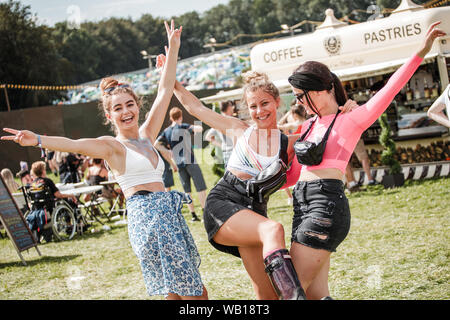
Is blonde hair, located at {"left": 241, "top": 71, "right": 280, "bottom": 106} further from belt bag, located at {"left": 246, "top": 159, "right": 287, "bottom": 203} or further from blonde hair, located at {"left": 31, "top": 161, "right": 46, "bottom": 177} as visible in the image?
blonde hair, located at {"left": 31, "top": 161, "right": 46, "bottom": 177}

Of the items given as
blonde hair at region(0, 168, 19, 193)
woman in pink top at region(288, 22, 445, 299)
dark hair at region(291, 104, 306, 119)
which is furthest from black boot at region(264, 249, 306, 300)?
blonde hair at region(0, 168, 19, 193)

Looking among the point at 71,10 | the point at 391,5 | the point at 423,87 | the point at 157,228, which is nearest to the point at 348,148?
the point at 157,228

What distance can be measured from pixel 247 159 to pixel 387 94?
835 mm

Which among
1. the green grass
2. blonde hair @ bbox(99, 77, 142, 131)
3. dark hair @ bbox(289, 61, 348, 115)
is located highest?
blonde hair @ bbox(99, 77, 142, 131)

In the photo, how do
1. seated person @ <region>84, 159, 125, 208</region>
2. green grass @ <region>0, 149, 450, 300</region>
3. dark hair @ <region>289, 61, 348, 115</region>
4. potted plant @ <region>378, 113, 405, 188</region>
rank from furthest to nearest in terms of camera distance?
1. seated person @ <region>84, 159, 125, 208</region>
2. potted plant @ <region>378, 113, 405, 188</region>
3. green grass @ <region>0, 149, 450, 300</region>
4. dark hair @ <region>289, 61, 348, 115</region>

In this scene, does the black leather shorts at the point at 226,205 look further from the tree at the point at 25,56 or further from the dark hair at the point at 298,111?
the tree at the point at 25,56

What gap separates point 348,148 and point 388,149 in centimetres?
703

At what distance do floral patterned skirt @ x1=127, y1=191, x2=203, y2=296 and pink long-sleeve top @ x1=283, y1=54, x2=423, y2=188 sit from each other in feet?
2.85

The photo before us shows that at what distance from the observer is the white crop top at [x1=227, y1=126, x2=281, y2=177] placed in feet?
9.50

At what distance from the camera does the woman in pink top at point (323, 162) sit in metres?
2.71

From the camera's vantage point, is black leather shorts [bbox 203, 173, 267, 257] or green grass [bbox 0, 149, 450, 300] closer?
black leather shorts [bbox 203, 173, 267, 257]

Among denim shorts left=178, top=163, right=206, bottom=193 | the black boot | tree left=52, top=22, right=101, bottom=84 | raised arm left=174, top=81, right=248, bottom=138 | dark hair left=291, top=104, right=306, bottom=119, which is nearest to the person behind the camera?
the black boot

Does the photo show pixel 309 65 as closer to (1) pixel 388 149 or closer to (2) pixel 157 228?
(2) pixel 157 228
